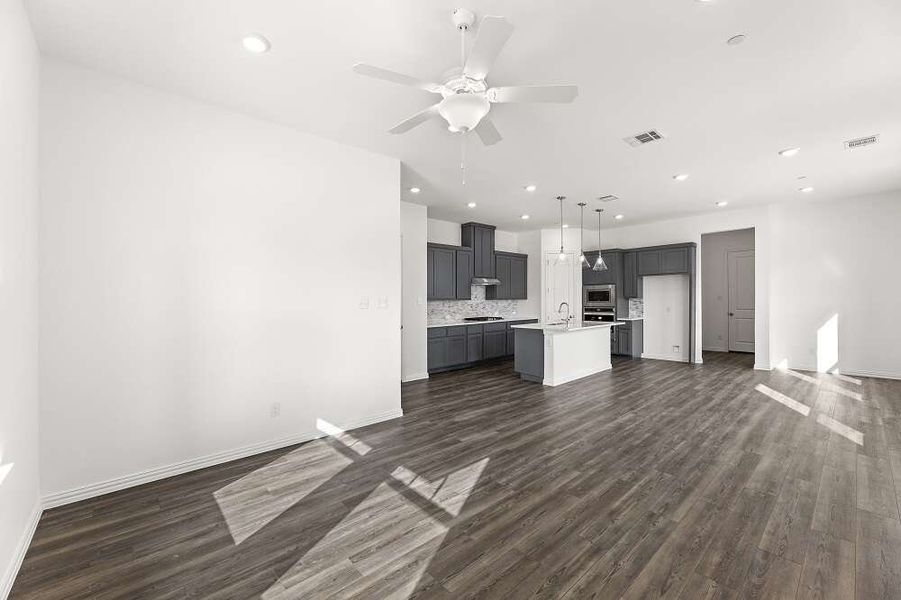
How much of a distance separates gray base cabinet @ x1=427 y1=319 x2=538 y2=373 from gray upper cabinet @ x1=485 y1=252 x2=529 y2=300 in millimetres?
737

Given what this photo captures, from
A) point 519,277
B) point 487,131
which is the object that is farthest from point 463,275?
point 487,131

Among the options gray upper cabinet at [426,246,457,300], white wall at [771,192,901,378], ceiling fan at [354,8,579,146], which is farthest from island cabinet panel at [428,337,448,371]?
white wall at [771,192,901,378]

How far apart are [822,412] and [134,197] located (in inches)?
287

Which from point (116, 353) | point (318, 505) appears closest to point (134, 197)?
point (116, 353)

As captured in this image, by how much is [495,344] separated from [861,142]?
6.00 metres

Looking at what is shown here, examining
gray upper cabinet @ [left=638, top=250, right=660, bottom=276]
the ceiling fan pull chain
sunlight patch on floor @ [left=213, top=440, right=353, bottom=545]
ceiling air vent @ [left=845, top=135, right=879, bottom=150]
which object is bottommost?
sunlight patch on floor @ [left=213, top=440, right=353, bottom=545]

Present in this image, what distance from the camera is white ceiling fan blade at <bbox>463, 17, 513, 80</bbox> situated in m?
1.76

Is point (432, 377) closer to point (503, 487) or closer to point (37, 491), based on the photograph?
point (503, 487)

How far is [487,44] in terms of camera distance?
1933mm

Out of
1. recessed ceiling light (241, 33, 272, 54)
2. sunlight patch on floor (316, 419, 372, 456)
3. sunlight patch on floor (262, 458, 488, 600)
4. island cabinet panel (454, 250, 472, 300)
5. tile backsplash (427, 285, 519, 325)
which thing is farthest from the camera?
tile backsplash (427, 285, 519, 325)

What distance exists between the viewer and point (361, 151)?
169 inches

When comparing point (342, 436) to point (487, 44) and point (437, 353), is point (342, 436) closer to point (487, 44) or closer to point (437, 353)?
point (437, 353)

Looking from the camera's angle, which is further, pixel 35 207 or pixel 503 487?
pixel 503 487

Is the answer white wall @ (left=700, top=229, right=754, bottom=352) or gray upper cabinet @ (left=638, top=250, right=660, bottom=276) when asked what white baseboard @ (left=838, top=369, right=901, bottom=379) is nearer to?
white wall @ (left=700, top=229, right=754, bottom=352)
